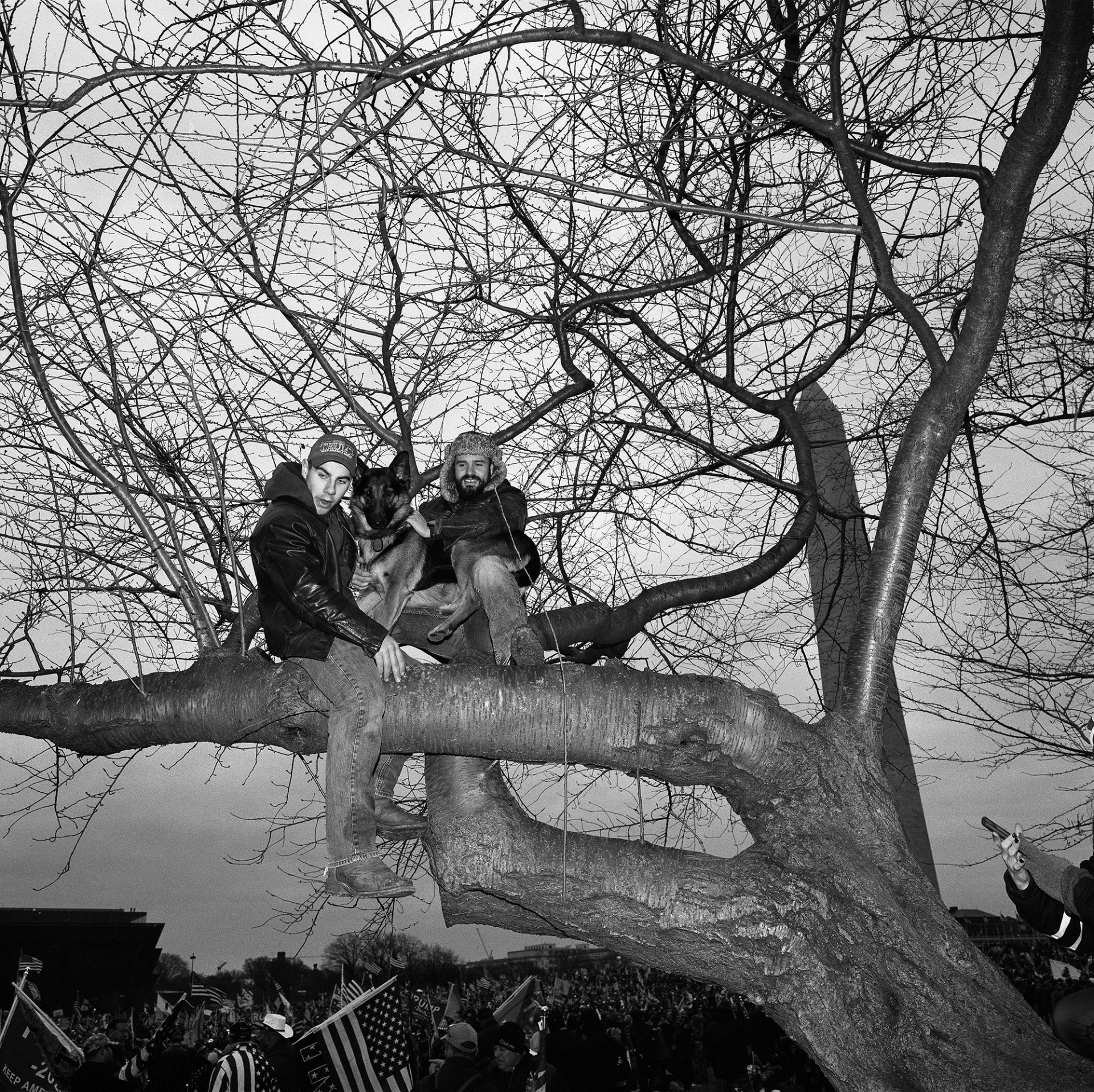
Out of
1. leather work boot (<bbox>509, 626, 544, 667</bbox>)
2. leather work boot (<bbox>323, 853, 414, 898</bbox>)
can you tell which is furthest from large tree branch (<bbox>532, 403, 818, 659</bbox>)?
leather work boot (<bbox>323, 853, 414, 898</bbox>)

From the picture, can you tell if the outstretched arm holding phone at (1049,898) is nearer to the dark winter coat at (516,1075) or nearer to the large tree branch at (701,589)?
the large tree branch at (701,589)

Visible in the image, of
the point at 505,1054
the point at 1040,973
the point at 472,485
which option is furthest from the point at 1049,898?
the point at 1040,973

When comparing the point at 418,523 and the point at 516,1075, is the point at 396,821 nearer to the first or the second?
the point at 418,523

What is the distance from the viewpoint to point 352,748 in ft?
11.6

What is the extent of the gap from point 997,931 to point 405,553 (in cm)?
3160

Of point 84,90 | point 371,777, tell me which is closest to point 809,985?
point 371,777

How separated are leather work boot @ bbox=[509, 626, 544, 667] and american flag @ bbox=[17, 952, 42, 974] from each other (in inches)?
239

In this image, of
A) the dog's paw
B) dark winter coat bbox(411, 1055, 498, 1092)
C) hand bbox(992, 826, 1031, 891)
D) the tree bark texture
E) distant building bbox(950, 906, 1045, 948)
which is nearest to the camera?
hand bbox(992, 826, 1031, 891)

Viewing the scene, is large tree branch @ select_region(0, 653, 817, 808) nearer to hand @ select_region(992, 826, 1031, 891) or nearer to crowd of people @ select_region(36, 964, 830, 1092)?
hand @ select_region(992, 826, 1031, 891)

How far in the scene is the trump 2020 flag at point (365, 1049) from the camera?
610 centimetres

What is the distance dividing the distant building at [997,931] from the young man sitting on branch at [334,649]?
73.7 feet

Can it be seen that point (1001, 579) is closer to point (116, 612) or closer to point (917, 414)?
point (917, 414)

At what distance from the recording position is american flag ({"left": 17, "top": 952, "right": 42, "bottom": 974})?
789 centimetres

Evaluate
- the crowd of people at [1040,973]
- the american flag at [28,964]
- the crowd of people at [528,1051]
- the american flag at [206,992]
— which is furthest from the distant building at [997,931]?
the american flag at [28,964]
